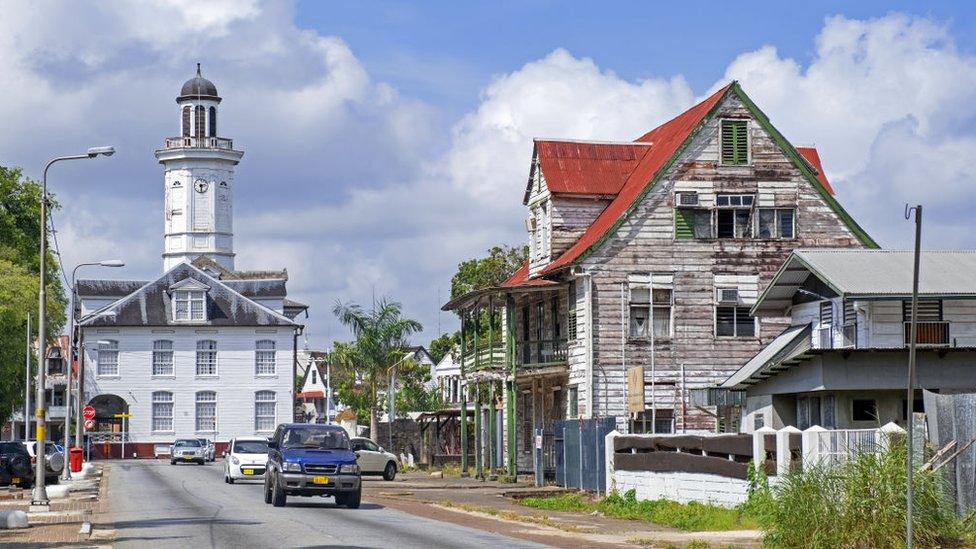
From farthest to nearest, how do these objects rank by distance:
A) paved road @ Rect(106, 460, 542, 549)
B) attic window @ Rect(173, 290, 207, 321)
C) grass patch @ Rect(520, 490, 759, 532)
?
attic window @ Rect(173, 290, 207, 321) → grass patch @ Rect(520, 490, 759, 532) → paved road @ Rect(106, 460, 542, 549)

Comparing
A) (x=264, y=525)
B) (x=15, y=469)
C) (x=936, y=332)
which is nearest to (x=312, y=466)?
(x=264, y=525)

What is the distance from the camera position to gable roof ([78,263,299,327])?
303 ft

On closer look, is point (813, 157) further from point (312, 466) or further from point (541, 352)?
point (312, 466)

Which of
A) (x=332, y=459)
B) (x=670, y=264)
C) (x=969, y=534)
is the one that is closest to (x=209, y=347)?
(x=670, y=264)

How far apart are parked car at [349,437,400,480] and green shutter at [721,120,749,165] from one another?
16219mm

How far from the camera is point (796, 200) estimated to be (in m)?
45.4

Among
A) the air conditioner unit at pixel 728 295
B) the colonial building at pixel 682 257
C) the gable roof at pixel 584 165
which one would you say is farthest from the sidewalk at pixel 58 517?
the air conditioner unit at pixel 728 295

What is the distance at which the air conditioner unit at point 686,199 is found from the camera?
4484 centimetres

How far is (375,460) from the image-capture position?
5275 cm

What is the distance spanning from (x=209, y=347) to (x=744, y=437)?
69277 mm

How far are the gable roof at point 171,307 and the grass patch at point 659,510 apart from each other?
59361 millimetres

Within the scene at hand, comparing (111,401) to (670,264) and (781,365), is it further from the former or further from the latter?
(781,365)

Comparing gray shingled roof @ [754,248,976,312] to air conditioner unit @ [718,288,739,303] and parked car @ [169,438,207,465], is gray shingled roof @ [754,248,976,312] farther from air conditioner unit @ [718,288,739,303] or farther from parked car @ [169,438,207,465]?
parked car @ [169,438,207,465]

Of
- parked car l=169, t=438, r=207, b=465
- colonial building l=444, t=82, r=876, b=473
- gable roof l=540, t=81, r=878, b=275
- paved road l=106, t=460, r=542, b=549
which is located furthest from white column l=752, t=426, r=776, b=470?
parked car l=169, t=438, r=207, b=465
